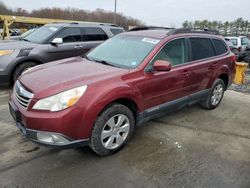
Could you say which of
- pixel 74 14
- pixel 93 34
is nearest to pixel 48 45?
pixel 93 34

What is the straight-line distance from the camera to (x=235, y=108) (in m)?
5.96

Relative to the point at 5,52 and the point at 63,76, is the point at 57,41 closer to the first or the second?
the point at 5,52

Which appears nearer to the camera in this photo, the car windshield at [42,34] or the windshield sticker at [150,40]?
the windshield sticker at [150,40]

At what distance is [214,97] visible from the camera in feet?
18.5

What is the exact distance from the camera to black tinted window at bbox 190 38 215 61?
4746 millimetres

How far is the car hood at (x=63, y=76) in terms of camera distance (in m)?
3.14

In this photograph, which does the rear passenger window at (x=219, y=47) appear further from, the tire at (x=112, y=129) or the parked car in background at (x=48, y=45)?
the parked car in background at (x=48, y=45)

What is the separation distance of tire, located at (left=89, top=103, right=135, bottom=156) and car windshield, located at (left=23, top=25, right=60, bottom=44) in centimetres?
458

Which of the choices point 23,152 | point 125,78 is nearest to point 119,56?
point 125,78

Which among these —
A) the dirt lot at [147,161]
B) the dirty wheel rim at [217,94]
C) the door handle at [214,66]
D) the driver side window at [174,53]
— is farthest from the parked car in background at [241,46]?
the driver side window at [174,53]

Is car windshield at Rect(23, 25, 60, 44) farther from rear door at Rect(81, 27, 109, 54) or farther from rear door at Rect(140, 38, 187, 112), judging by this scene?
rear door at Rect(140, 38, 187, 112)

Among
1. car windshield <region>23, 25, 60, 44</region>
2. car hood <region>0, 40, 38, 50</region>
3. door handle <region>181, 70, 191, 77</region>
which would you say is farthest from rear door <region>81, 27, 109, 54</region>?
door handle <region>181, 70, 191, 77</region>

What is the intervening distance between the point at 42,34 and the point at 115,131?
5.13 m

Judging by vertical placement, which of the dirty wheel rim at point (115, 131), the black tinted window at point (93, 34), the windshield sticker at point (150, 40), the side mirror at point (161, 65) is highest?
the black tinted window at point (93, 34)
